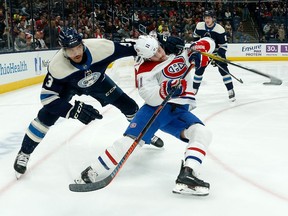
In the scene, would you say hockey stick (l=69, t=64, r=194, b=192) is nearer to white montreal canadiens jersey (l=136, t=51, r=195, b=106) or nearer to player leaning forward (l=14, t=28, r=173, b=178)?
white montreal canadiens jersey (l=136, t=51, r=195, b=106)

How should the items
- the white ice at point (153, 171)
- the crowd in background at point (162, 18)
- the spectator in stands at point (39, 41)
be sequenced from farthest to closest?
the crowd in background at point (162, 18) → the spectator in stands at point (39, 41) → the white ice at point (153, 171)

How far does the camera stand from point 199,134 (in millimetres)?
2420

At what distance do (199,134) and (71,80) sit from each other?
850mm

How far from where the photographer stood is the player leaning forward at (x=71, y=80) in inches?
97.3

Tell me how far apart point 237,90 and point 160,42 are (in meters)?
4.25

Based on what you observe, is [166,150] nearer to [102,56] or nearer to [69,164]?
[69,164]

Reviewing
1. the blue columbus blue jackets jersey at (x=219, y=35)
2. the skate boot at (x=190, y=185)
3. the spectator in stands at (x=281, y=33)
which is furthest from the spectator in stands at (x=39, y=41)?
the spectator in stands at (x=281, y=33)

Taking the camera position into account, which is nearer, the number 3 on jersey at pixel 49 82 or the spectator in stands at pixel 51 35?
the number 3 on jersey at pixel 49 82

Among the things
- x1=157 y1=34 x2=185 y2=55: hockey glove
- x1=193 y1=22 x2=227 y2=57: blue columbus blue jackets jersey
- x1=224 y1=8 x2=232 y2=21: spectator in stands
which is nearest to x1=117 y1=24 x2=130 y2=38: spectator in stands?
x1=224 y1=8 x2=232 y2=21: spectator in stands

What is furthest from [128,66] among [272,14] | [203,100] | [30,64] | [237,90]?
[272,14]

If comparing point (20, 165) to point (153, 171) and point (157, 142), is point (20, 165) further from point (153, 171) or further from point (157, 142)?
point (157, 142)

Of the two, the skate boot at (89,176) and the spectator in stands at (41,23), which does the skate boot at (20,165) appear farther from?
the spectator in stands at (41,23)

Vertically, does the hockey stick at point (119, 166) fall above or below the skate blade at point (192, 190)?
above

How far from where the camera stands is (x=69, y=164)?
3049mm
